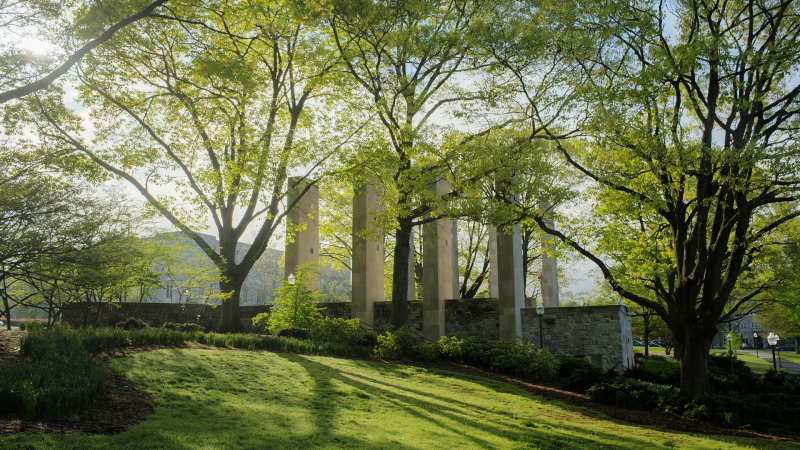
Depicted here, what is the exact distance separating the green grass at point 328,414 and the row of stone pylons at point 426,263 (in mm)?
5868

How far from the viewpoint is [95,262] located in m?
9.53

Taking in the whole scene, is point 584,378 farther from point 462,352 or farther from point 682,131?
point 682,131

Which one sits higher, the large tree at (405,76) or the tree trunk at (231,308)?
the large tree at (405,76)

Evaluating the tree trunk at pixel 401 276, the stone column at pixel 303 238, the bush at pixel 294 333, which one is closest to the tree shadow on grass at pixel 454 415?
the bush at pixel 294 333

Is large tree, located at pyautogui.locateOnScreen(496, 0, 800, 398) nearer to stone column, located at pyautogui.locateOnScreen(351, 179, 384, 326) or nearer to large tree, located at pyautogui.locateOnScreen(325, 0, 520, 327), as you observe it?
large tree, located at pyautogui.locateOnScreen(325, 0, 520, 327)

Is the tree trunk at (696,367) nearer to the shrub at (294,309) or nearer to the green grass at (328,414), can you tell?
the green grass at (328,414)

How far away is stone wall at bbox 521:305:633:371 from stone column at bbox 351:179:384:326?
646 centimetres

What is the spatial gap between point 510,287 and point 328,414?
11142 millimetres

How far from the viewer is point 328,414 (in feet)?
23.0

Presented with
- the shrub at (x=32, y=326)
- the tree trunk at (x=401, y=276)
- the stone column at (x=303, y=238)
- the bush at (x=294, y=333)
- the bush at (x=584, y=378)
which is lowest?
the bush at (x=584, y=378)

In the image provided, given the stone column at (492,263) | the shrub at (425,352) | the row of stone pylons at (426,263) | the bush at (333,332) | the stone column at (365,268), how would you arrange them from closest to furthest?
the bush at (333,332) < the shrub at (425,352) < the row of stone pylons at (426,263) < the stone column at (365,268) < the stone column at (492,263)

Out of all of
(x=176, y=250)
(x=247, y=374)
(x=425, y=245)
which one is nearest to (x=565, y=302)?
Answer: (x=425, y=245)

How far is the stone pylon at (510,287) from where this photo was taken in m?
16.8

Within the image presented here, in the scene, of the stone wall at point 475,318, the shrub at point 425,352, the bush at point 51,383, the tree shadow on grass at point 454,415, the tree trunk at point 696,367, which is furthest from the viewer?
the stone wall at point 475,318
